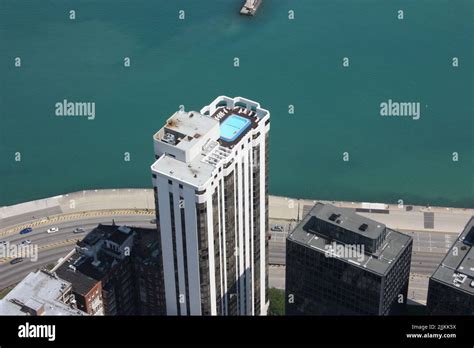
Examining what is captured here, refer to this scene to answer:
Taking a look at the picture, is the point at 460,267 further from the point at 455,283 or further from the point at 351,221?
the point at 351,221

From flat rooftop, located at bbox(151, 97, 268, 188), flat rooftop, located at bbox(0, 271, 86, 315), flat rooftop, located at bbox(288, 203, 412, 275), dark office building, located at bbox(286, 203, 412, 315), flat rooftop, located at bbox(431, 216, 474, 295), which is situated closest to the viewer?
flat rooftop, located at bbox(151, 97, 268, 188)

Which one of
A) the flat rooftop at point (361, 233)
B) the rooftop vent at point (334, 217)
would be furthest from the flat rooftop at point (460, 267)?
the rooftop vent at point (334, 217)

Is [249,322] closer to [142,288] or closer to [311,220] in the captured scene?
[311,220]

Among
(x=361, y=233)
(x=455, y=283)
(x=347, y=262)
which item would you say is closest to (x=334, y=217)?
(x=361, y=233)

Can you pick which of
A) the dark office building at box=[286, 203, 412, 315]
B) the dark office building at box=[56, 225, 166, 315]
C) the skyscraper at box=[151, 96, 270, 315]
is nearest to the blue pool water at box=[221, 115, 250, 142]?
the skyscraper at box=[151, 96, 270, 315]

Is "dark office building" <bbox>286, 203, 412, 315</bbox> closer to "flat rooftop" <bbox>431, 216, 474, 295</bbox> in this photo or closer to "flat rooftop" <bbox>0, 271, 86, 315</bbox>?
"flat rooftop" <bbox>431, 216, 474, 295</bbox>

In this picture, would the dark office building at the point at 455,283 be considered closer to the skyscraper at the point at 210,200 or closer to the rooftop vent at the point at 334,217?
the rooftop vent at the point at 334,217
